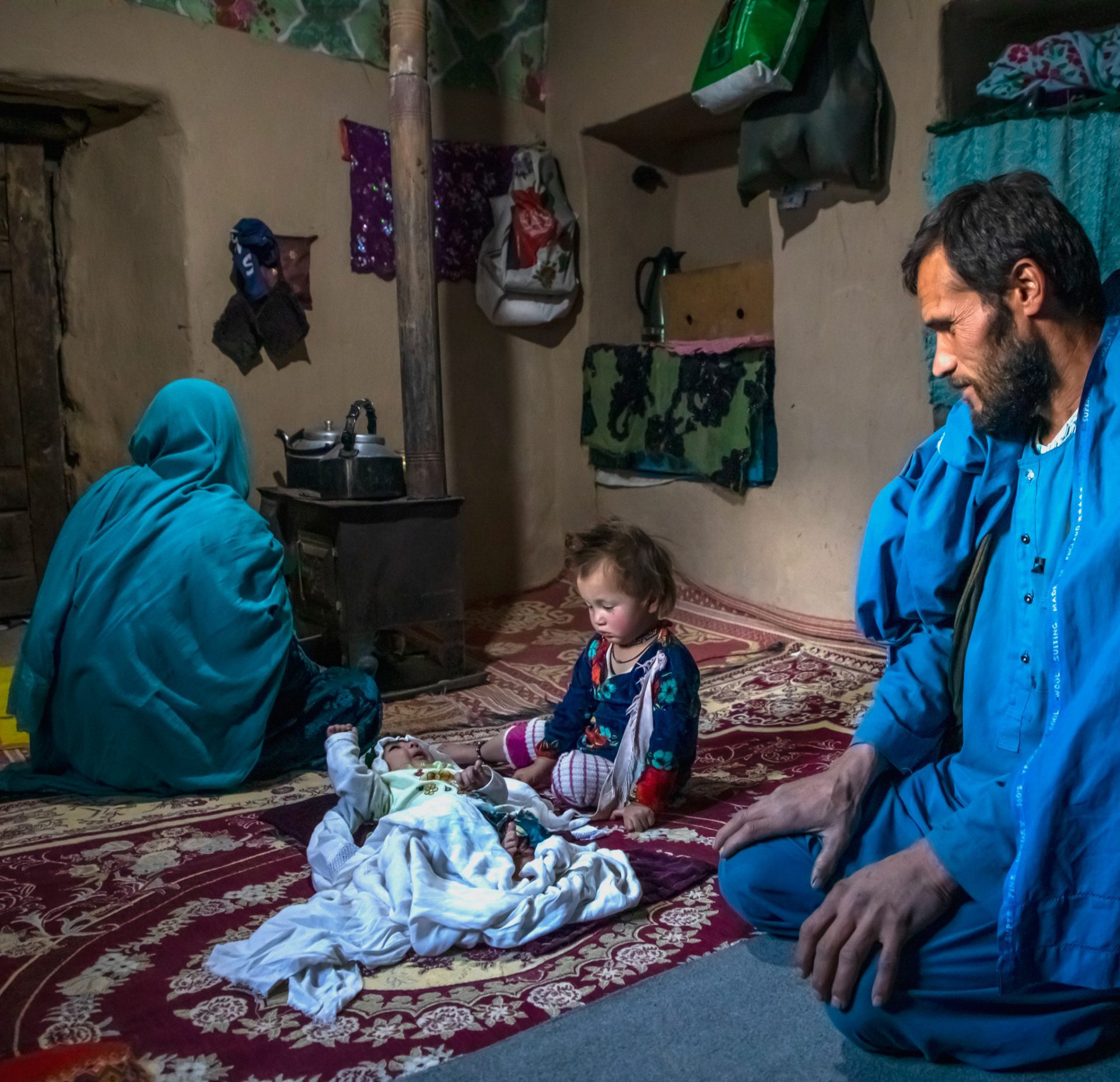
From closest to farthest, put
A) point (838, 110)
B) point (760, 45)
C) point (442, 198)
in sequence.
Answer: point (760, 45)
point (838, 110)
point (442, 198)

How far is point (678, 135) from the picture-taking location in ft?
16.9

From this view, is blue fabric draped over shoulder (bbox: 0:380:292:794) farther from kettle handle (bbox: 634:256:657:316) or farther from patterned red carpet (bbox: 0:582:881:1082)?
kettle handle (bbox: 634:256:657:316)

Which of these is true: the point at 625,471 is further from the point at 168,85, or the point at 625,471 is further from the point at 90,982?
the point at 90,982

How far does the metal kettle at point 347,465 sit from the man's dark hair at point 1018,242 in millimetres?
2420

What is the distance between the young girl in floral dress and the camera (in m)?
2.35

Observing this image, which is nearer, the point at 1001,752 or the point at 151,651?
the point at 1001,752

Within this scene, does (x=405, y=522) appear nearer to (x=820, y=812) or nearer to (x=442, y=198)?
(x=442, y=198)

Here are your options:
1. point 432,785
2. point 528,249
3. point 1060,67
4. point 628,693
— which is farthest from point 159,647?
point 1060,67

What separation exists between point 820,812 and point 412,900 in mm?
753

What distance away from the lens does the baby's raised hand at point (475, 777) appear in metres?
2.23

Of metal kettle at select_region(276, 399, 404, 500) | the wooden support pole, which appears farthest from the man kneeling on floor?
the wooden support pole

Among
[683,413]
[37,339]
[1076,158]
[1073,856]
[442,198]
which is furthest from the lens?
[442,198]

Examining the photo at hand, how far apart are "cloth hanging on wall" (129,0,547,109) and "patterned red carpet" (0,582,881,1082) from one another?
2.90 m

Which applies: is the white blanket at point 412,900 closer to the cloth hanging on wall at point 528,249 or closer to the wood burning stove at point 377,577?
the wood burning stove at point 377,577
